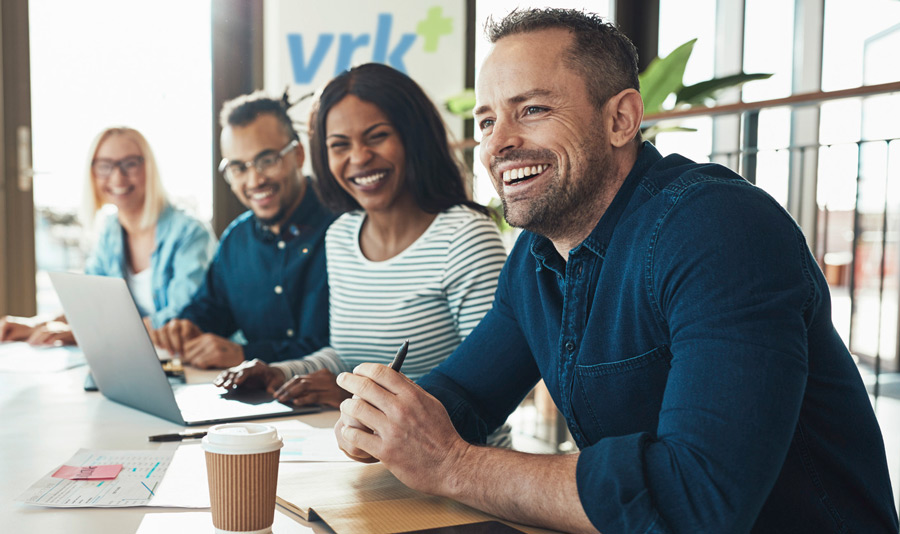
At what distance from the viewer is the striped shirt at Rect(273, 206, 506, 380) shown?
152 cm

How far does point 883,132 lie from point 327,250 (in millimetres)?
3216

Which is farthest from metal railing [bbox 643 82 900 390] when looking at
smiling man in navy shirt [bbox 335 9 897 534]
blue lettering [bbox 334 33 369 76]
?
smiling man in navy shirt [bbox 335 9 897 534]

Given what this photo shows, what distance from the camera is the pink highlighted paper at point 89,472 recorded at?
931 millimetres

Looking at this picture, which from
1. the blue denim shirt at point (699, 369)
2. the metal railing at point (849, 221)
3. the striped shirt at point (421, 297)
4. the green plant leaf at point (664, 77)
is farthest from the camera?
the metal railing at point (849, 221)

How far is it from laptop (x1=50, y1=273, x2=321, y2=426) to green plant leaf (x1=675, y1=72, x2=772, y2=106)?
227 centimetres

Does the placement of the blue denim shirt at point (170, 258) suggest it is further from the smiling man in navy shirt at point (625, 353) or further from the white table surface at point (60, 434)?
the smiling man in navy shirt at point (625, 353)

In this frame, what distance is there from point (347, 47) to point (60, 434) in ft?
9.21

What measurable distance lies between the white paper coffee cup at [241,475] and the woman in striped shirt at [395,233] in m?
0.77

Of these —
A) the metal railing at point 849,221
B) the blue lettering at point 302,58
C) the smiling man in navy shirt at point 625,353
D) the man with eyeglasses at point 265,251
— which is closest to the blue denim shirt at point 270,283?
the man with eyeglasses at point 265,251

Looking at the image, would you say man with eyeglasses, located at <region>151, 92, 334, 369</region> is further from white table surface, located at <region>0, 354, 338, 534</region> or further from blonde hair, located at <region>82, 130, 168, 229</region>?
blonde hair, located at <region>82, 130, 168, 229</region>

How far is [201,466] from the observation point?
970 mm

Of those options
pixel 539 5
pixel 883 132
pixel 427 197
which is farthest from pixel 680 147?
pixel 539 5

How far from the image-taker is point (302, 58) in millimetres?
3596

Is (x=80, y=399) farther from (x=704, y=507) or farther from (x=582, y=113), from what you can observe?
(x=704, y=507)
